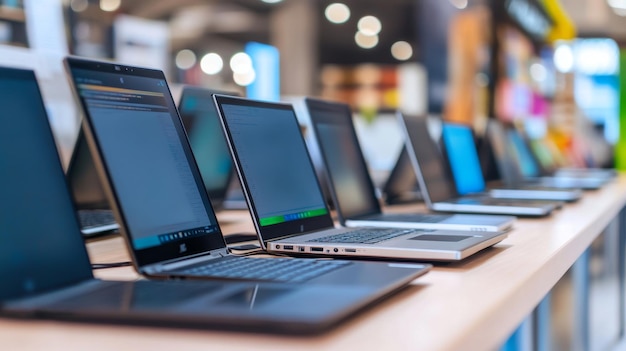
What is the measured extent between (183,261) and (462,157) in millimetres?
1829

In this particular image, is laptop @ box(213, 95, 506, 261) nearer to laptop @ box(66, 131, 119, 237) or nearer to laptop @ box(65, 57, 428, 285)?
laptop @ box(65, 57, 428, 285)

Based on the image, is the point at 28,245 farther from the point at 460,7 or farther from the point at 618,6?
the point at 618,6

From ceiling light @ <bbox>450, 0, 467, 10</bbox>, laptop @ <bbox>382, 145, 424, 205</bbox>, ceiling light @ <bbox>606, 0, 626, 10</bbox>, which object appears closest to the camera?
laptop @ <bbox>382, 145, 424, 205</bbox>

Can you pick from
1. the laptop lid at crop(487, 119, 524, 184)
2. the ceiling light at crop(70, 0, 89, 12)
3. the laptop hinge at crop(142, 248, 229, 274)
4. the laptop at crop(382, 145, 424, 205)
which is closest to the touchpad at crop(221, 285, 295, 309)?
the laptop hinge at crop(142, 248, 229, 274)

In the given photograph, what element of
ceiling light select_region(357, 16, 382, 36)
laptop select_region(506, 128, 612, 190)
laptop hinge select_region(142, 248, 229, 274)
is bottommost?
laptop select_region(506, 128, 612, 190)

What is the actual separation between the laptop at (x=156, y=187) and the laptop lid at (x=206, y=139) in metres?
0.61

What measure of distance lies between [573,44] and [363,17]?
5.07 meters

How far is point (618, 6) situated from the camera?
9953 millimetres

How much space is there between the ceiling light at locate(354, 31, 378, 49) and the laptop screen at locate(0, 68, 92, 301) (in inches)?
519

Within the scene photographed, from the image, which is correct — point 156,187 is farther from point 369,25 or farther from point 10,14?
point 369,25

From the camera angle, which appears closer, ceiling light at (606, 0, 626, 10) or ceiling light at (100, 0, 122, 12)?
ceiling light at (606, 0, 626, 10)

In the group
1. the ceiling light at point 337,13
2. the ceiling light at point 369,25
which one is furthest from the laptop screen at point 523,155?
the ceiling light at point 369,25

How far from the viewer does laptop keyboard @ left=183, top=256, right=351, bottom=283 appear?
864 millimetres

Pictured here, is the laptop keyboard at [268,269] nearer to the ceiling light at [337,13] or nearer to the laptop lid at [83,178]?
the laptop lid at [83,178]
